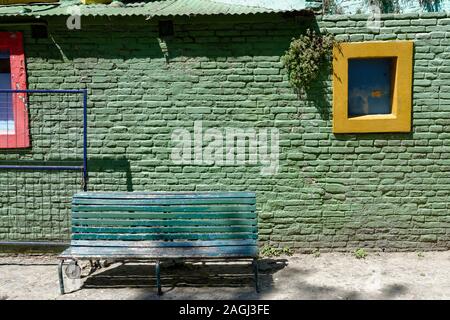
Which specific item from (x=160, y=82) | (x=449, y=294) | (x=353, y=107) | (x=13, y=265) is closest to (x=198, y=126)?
(x=160, y=82)

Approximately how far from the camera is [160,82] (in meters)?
5.38

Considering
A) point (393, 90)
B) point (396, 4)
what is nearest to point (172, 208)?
point (393, 90)

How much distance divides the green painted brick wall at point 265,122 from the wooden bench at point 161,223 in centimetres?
78

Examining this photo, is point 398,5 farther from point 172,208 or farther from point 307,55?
point 172,208

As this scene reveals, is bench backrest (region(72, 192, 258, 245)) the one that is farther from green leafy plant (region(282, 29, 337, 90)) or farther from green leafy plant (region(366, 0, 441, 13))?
green leafy plant (region(366, 0, 441, 13))

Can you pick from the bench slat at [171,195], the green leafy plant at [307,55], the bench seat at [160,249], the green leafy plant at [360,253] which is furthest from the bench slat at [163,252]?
the green leafy plant at [307,55]

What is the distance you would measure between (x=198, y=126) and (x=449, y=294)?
330 cm

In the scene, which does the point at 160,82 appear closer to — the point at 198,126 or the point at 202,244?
the point at 198,126

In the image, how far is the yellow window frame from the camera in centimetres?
523

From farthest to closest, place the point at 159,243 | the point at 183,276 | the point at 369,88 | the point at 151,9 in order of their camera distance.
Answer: the point at 369,88, the point at 151,9, the point at 183,276, the point at 159,243

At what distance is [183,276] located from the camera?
4863 millimetres

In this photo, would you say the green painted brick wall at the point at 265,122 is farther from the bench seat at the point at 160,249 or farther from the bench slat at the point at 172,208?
the bench seat at the point at 160,249

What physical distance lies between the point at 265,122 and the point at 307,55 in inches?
37.3

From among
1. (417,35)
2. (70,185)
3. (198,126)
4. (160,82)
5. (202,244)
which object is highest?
(417,35)
